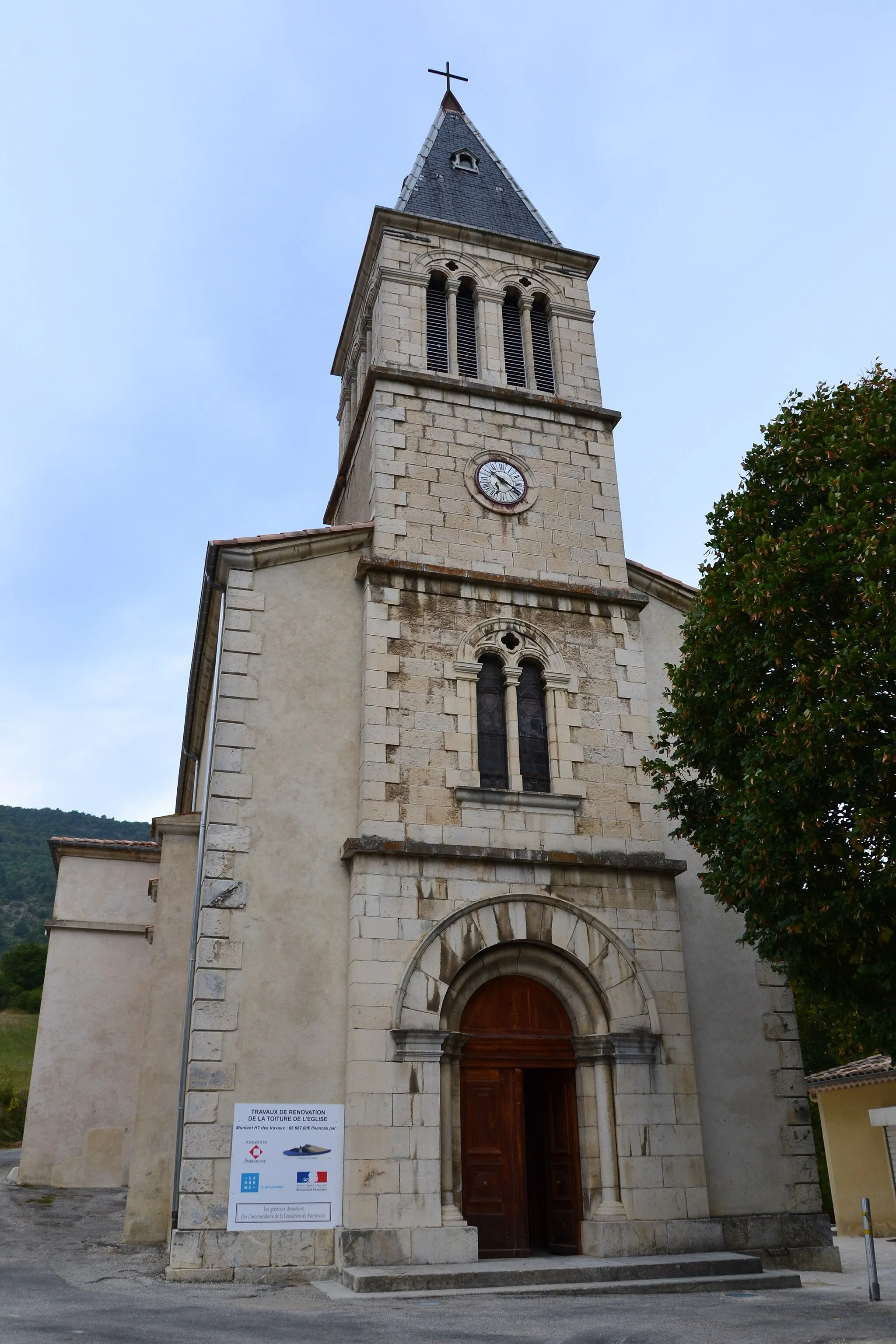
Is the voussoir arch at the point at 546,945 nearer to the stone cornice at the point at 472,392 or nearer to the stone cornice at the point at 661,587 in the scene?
the stone cornice at the point at 661,587

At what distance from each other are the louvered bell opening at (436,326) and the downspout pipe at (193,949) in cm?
525

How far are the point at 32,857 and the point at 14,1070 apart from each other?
3674 centimetres

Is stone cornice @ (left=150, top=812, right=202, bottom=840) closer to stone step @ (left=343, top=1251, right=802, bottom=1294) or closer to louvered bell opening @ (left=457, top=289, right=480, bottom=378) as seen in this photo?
stone step @ (left=343, top=1251, right=802, bottom=1294)

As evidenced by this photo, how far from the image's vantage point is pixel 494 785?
1366cm

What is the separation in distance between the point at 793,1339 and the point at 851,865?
11.7 ft

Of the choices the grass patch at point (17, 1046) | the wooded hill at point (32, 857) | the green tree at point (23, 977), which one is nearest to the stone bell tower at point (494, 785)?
the grass patch at point (17, 1046)

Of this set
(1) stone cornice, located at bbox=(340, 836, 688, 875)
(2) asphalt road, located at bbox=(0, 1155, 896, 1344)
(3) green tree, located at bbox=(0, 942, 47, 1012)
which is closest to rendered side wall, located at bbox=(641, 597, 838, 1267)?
(1) stone cornice, located at bbox=(340, 836, 688, 875)

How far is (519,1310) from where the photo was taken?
9.38 m

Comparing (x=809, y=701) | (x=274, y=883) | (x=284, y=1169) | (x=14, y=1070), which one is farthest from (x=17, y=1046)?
(x=809, y=701)

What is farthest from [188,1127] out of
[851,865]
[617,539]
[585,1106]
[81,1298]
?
[617,539]

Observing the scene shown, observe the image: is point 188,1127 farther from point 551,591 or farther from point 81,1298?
point 551,591

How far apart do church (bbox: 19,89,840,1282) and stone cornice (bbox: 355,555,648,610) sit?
0.14 ft

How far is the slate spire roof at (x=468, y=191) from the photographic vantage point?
61.2 feet

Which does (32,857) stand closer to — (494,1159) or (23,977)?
(23,977)
